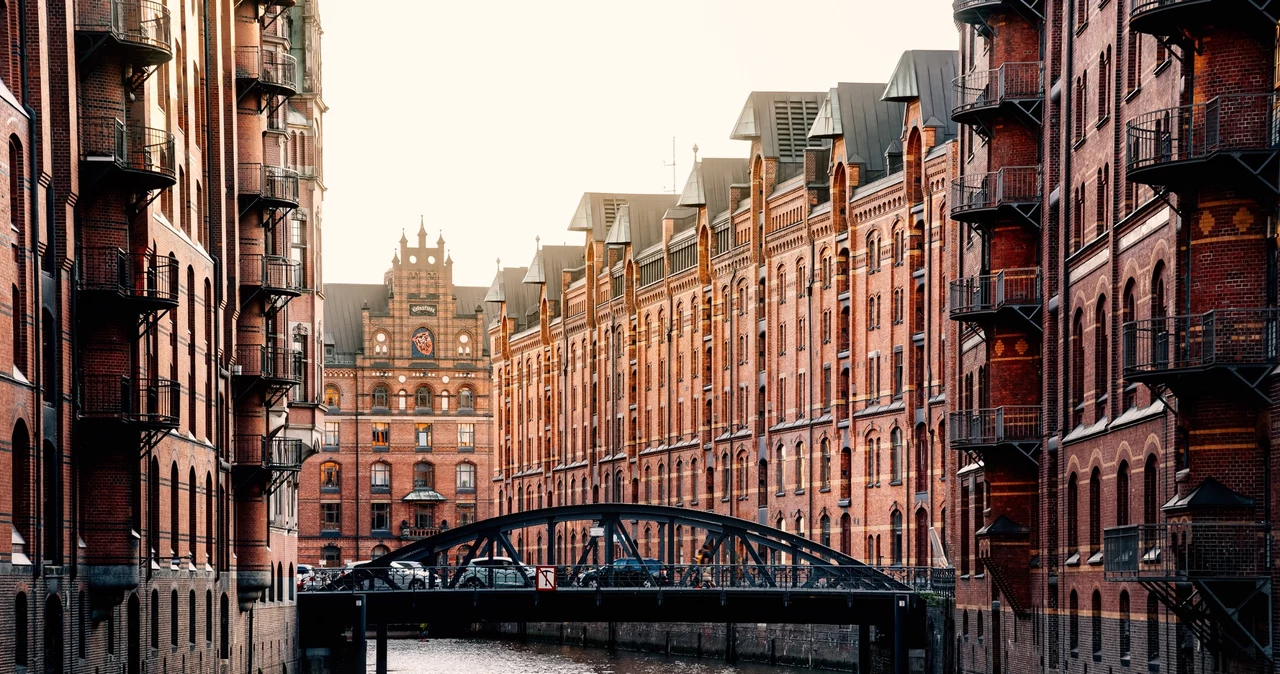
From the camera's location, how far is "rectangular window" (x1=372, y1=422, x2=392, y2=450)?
138m

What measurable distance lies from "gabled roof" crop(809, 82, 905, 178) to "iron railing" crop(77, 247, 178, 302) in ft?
141

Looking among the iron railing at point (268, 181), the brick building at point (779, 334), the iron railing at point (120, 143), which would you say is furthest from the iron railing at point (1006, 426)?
the iron railing at point (268, 181)

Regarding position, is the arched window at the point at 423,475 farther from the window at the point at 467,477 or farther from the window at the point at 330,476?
the window at the point at 330,476

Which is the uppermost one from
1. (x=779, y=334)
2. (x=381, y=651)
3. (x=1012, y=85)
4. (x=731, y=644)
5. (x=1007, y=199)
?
(x=1012, y=85)

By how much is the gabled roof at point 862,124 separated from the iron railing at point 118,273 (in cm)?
4292

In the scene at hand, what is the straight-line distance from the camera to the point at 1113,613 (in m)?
40.5

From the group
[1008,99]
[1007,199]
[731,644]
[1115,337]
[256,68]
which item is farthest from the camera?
[731,644]

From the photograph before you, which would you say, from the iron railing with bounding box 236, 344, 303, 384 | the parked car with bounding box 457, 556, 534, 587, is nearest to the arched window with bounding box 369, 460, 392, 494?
the parked car with bounding box 457, 556, 534, 587

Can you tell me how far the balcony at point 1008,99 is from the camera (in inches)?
1906

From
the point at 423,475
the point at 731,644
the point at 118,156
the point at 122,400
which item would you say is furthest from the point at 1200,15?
the point at 423,475

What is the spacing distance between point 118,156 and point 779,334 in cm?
5086

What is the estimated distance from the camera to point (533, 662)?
3386 inches

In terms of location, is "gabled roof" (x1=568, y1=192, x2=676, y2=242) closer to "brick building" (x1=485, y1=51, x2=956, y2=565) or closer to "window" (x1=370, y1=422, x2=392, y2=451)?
"brick building" (x1=485, y1=51, x2=956, y2=565)

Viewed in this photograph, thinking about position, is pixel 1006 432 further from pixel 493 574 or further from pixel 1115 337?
pixel 493 574
